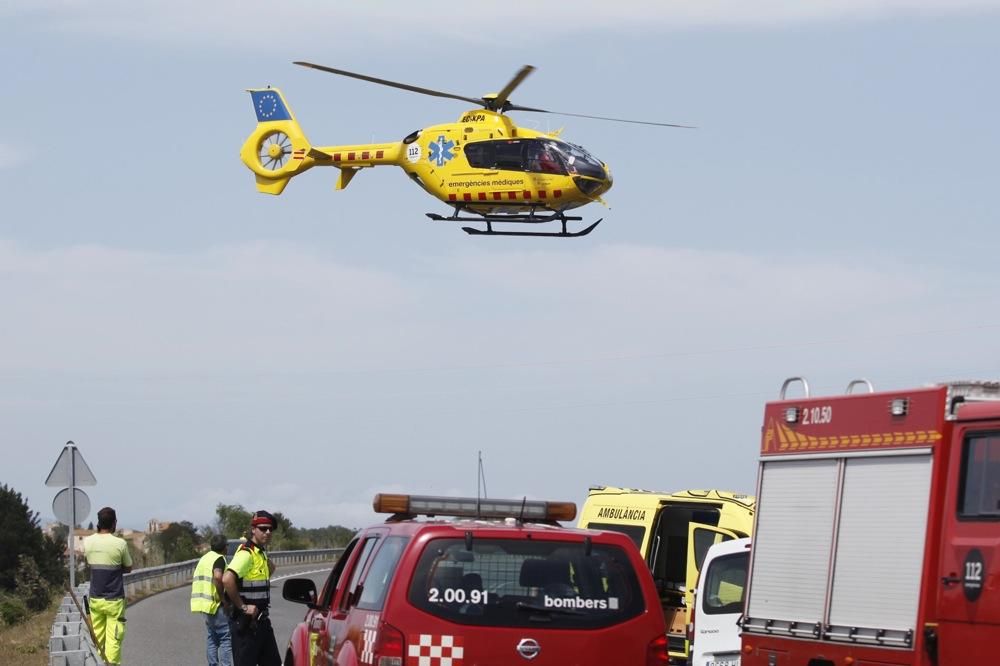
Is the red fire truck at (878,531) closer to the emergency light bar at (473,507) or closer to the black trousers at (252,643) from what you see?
the emergency light bar at (473,507)

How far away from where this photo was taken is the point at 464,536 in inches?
408

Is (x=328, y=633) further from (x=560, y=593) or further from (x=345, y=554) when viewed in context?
(x=560, y=593)

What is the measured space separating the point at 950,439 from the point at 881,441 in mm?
715

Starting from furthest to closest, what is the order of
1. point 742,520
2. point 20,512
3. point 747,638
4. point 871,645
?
point 20,512 → point 742,520 → point 747,638 → point 871,645

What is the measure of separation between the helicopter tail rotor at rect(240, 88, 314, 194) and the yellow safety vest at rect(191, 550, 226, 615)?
1134 inches

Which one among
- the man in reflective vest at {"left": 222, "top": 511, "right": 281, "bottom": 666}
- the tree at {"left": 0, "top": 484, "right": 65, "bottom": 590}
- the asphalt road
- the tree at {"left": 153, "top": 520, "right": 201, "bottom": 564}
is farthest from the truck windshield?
the tree at {"left": 0, "top": 484, "right": 65, "bottom": 590}

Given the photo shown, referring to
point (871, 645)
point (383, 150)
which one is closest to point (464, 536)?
point (871, 645)

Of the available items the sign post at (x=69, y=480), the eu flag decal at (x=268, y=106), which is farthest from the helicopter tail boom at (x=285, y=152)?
the sign post at (x=69, y=480)

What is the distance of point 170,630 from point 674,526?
445 inches

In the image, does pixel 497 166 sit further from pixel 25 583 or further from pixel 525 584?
pixel 525 584

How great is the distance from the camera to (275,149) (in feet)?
157

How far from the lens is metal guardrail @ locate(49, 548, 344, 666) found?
51.9 feet

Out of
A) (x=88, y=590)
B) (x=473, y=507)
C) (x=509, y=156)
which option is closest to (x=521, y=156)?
(x=509, y=156)

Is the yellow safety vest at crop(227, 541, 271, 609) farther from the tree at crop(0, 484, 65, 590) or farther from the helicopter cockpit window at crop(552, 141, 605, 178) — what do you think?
the tree at crop(0, 484, 65, 590)
